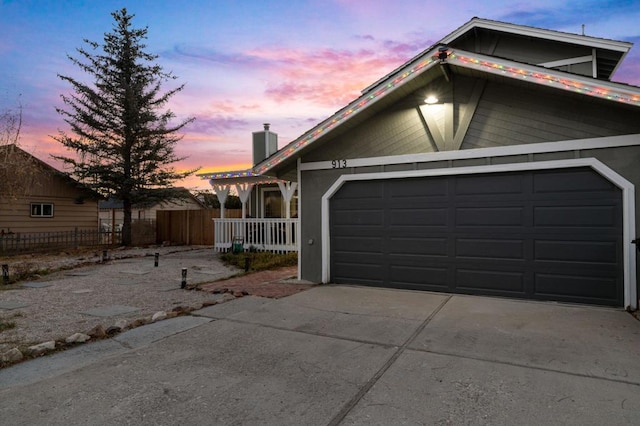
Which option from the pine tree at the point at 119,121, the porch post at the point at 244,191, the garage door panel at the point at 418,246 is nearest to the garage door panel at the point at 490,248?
the garage door panel at the point at 418,246

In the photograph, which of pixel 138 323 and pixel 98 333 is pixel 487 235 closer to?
pixel 138 323

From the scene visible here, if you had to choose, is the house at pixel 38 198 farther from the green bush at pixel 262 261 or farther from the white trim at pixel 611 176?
the white trim at pixel 611 176

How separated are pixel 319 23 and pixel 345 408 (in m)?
10.7

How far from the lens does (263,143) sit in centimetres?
1598

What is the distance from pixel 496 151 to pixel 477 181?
58 centimetres

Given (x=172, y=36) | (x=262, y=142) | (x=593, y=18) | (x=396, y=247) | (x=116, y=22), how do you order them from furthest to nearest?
(x=116, y=22), (x=262, y=142), (x=172, y=36), (x=593, y=18), (x=396, y=247)

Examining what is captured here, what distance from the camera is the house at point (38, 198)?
15031 millimetres

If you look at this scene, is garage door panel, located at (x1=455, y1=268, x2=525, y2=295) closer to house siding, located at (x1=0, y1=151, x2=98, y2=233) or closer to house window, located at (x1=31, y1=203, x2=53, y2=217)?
house siding, located at (x1=0, y1=151, x2=98, y2=233)

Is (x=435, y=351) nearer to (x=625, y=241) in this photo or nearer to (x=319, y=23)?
(x=625, y=241)

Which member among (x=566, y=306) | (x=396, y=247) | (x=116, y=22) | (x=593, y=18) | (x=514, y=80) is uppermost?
(x=116, y=22)

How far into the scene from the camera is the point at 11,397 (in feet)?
10.1

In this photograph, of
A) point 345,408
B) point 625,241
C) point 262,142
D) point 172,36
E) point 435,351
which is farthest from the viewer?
point 262,142

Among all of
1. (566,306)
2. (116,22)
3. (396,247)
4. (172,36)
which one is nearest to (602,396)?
(566,306)

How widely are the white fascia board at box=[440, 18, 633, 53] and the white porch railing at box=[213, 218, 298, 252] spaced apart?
7445mm
